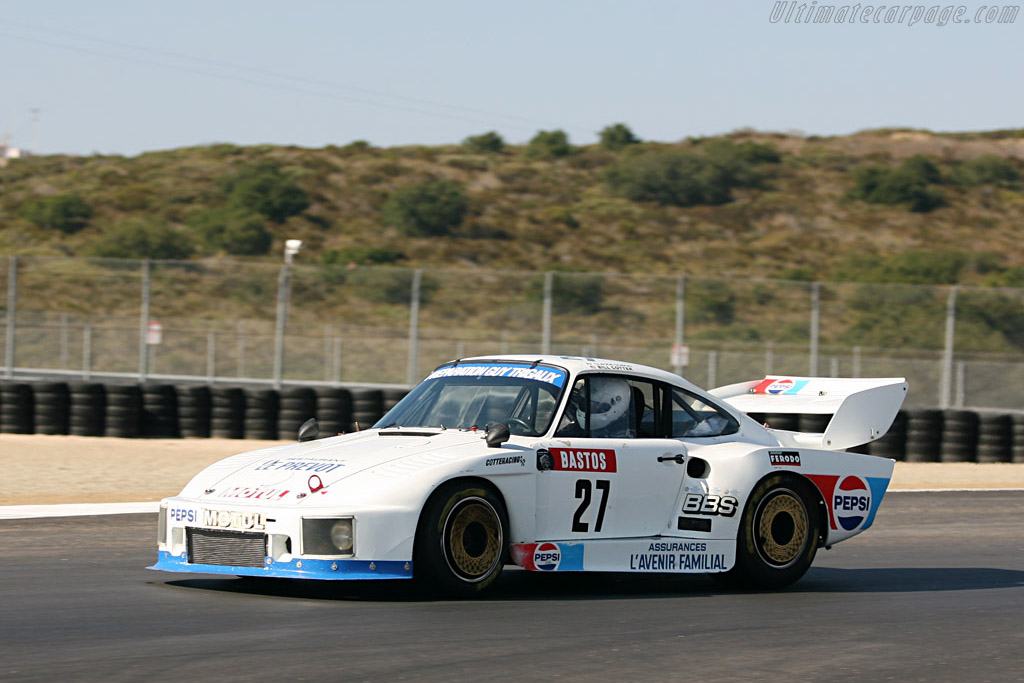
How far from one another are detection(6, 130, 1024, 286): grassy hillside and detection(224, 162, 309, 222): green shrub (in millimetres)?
83

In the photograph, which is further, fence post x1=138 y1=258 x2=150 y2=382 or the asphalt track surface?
fence post x1=138 y1=258 x2=150 y2=382

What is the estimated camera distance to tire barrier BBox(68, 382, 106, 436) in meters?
20.2

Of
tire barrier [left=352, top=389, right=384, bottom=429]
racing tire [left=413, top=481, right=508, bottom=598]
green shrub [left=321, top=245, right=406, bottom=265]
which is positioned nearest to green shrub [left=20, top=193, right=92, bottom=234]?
green shrub [left=321, top=245, right=406, bottom=265]

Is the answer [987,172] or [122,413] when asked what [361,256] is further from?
[122,413]

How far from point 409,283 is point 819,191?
39.4 metres

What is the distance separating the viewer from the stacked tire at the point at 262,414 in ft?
67.5

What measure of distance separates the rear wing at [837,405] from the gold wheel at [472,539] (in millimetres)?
2572

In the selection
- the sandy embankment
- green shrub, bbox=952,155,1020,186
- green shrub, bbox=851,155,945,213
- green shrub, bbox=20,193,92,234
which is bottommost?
the sandy embankment

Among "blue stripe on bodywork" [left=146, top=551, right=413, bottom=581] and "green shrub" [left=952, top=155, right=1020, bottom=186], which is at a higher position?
"green shrub" [left=952, top=155, right=1020, bottom=186]

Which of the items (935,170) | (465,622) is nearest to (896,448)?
(465,622)

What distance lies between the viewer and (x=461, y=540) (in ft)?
25.6

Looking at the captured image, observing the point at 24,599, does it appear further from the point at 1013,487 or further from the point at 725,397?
the point at 1013,487

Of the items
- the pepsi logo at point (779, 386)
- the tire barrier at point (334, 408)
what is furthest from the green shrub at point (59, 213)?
the pepsi logo at point (779, 386)

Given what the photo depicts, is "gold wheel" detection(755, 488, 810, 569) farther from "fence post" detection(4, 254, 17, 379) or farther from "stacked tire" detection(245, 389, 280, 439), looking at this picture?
"fence post" detection(4, 254, 17, 379)
